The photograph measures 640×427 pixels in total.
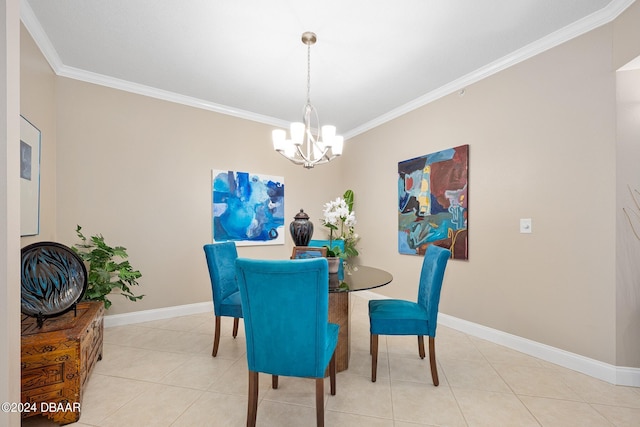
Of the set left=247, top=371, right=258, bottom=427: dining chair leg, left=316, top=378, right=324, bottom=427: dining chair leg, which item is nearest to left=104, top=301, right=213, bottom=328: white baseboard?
left=247, top=371, right=258, bottom=427: dining chair leg

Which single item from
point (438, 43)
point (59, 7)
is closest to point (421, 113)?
point (438, 43)

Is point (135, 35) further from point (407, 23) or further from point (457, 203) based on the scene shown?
point (457, 203)

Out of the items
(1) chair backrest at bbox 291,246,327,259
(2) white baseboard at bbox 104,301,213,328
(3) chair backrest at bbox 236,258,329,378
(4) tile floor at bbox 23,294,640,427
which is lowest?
(4) tile floor at bbox 23,294,640,427

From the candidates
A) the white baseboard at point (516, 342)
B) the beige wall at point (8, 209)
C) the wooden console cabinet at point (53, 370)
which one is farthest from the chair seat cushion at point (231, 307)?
the white baseboard at point (516, 342)

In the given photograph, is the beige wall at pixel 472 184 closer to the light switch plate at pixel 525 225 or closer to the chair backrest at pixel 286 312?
the light switch plate at pixel 525 225

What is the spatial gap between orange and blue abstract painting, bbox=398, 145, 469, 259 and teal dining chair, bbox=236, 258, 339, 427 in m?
2.18

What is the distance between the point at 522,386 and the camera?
77.7 inches

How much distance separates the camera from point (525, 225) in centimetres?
250

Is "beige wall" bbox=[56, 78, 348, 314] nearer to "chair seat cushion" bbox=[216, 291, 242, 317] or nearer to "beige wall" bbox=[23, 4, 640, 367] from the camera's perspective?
"beige wall" bbox=[23, 4, 640, 367]

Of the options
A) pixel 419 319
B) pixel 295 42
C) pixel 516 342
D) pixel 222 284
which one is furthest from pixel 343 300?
pixel 295 42

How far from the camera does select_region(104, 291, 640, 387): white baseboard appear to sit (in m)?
1.98

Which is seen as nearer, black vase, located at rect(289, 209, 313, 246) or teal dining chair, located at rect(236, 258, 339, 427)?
teal dining chair, located at rect(236, 258, 339, 427)

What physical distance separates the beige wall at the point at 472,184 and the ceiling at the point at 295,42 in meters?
0.23

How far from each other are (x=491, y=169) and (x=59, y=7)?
387 centimetres
